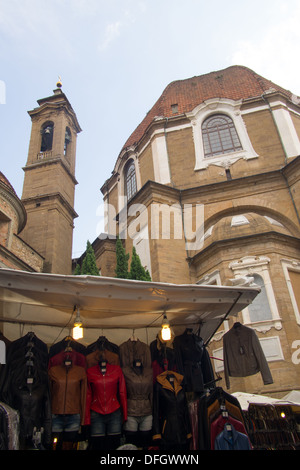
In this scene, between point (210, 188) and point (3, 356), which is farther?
point (210, 188)

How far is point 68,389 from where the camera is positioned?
212 inches

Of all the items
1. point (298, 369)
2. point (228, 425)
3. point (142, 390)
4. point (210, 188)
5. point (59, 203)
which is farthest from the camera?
point (59, 203)

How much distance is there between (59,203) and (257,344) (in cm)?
1726

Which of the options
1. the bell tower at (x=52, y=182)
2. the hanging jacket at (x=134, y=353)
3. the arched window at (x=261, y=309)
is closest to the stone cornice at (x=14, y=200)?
the bell tower at (x=52, y=182)

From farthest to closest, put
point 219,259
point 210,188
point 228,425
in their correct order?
point 210,188, point 219,259, point 228,425

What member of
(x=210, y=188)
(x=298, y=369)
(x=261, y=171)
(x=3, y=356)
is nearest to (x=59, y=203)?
(x=210, y=188)

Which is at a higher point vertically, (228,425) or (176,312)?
(176,312)

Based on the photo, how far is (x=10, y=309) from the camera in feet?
18.9

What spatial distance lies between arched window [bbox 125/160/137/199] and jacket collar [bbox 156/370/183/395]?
15.8m

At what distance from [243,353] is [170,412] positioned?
1.82m

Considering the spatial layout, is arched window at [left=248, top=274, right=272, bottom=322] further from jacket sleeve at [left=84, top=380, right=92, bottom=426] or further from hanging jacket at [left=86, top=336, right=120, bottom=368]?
jacket sleeve at [left=84, top=380, right=92, bottom=426]

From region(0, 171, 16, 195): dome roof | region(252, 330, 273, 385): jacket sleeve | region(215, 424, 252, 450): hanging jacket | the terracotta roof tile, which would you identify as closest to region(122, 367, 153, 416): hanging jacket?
region(215, 424, 252, 450): hanging jacket

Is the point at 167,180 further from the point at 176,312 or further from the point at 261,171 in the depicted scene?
the point at 176,312

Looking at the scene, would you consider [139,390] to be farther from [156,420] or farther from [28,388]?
[28,388]
